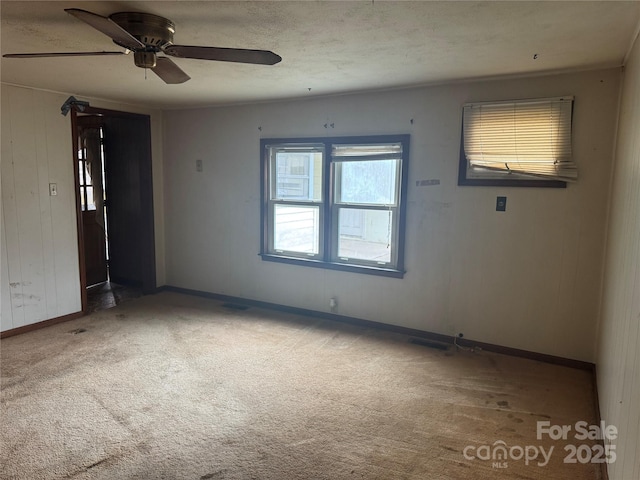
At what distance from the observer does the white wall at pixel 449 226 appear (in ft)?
10.8

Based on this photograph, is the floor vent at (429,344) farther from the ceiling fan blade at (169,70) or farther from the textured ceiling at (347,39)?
the ceiling fan blade at (169,70)

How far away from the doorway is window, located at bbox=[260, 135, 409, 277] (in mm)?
1691

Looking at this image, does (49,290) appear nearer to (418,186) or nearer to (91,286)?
(91,286)

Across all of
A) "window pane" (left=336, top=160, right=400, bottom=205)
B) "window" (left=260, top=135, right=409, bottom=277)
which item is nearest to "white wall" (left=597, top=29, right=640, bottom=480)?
"window" (left=260, top=135, right=409, bottom=277)

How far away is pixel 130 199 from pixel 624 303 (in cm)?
537

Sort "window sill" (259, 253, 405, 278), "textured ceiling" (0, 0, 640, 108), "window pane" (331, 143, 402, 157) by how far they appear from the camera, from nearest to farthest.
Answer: "textured ceiling" (0, 0, 640, 108), "window pane" (331, 143, 402, 157), "window sill" (259, 253, 405, 278)

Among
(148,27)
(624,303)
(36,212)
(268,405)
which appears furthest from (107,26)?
(36,212)

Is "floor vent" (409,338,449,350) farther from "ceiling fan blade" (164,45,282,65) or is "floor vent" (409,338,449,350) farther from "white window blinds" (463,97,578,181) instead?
"ceiling fan blade" (164,45,282,65)

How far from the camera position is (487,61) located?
9.82 feet

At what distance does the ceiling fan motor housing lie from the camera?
84.5 inches

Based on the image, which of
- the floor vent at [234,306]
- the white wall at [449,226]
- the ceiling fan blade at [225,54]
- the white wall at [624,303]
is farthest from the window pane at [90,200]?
the white wall at [624,303]

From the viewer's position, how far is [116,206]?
5832 millimetres

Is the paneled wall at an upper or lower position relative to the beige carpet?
upper

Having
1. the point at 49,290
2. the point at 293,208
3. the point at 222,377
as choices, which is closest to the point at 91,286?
the point at 49,290
